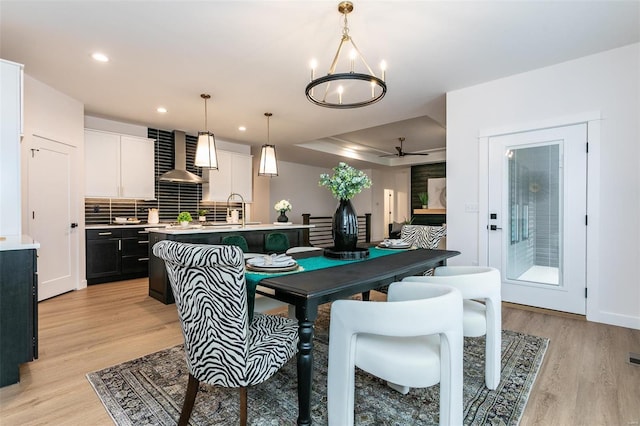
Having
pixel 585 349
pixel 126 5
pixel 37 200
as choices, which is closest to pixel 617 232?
pixel 585 349

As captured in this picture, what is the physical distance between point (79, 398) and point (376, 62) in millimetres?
3538

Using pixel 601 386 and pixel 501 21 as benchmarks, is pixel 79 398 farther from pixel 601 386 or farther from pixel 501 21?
pixel 501 21

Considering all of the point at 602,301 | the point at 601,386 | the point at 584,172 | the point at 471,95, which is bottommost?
the point at 601,386

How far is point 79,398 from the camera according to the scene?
1804mm

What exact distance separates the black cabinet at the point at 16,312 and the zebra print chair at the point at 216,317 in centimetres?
135

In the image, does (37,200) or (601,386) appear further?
(37,200)

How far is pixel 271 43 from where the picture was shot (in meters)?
2.82

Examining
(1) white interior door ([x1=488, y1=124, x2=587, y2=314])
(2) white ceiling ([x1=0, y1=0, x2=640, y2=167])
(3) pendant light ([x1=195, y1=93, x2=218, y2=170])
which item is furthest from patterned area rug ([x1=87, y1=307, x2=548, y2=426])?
(2) white ceiling ([x1=0, y1=0, x2=640, y2=167])

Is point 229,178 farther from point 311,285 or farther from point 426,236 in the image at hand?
point 311,285

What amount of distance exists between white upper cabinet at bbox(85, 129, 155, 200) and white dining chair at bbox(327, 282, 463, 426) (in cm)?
506

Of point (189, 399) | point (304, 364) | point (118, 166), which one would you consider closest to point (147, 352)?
point (189, 399)

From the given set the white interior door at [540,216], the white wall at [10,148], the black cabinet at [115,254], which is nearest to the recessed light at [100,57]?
the white wall at [10,148]

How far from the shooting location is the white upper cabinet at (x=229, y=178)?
252 inches

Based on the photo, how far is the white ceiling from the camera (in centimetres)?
234
